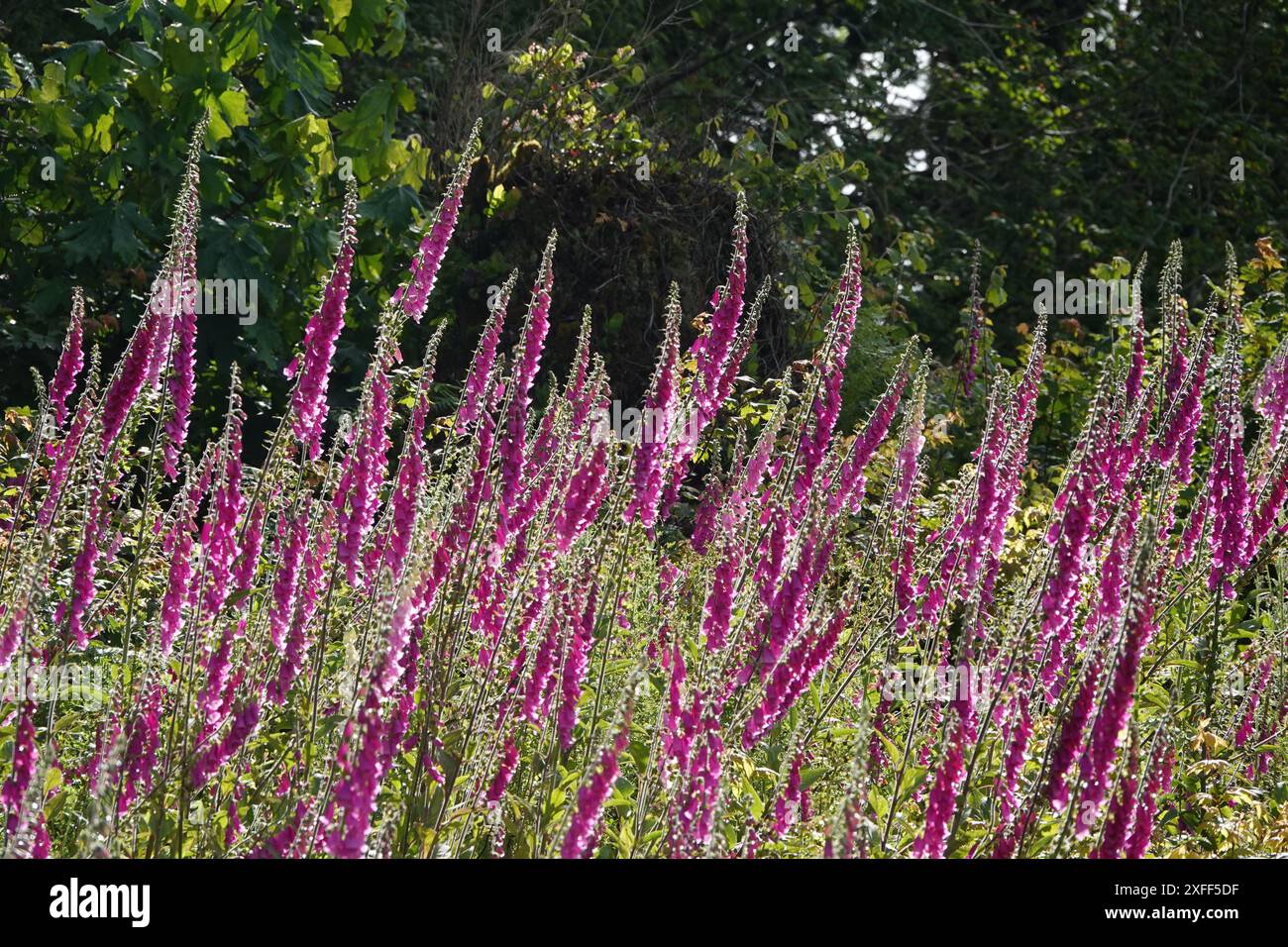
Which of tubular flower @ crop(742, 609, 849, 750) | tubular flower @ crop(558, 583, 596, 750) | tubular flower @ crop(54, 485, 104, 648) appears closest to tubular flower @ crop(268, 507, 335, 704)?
tubular flower @ crop(54, 485, 104, 648)

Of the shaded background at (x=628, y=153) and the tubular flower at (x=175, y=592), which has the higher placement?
the shaded background at (x=628, y=153)

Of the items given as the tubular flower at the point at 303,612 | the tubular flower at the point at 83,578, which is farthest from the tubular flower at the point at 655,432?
the tubular flower at the point at 83,578

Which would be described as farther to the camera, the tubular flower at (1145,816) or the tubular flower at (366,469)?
the tubular flower at (366,469)

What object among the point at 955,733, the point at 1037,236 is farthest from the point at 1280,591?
the point at 1037,236

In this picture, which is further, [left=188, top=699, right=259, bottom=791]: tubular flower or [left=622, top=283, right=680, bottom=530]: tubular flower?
[left=622, top=283, right=680, bottom=530]: tubular flower

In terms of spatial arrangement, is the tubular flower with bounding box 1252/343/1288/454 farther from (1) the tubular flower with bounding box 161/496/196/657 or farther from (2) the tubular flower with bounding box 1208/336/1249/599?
(1) the tubular flower with bounding box 161/496/196/657

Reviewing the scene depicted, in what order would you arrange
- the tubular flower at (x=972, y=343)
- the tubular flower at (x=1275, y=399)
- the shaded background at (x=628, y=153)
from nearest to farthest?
the tubular flower at (x=1275, y=399) → the shaded background at (x=628, y=153) → the tubular flower at (x=972, y=343)

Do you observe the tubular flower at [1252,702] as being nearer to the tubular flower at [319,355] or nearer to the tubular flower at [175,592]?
the tubular flower at [319,355]

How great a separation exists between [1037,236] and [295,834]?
13533 mm

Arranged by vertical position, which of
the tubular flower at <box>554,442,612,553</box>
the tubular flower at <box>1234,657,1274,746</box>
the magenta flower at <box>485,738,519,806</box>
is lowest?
the tubular flower at <box>1234,657,1274,746</box>

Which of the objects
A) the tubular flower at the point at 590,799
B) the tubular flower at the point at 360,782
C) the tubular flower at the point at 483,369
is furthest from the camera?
the tubular flower at the point at 483,369

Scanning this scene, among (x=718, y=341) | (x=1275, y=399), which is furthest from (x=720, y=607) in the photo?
(x=1275, y=399)

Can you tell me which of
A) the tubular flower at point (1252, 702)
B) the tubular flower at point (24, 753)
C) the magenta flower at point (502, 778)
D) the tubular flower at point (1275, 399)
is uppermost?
the tubular flower at point (1275, 399)

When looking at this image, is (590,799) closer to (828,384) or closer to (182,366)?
(828,384)
